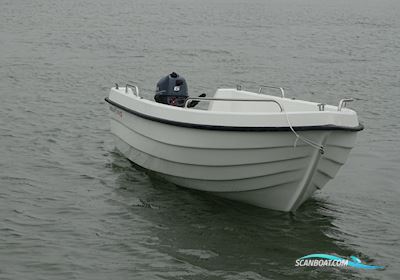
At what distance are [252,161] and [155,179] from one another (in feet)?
7.78

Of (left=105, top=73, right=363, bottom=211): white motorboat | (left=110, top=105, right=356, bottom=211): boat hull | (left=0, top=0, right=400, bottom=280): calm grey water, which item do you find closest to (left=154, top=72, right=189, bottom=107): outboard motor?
(left=105, top=73, right=363, bottom=211): white motorboat

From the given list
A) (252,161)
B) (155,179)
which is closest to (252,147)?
(252,161)

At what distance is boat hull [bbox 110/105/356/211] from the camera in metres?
8.71

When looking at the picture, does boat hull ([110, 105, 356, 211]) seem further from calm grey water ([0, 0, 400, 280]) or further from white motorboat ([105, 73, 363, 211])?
calm grey water ([0, 0, 400, 280])

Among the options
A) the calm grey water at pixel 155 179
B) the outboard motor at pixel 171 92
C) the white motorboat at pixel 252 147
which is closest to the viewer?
the calm grey water at pixel 155 179

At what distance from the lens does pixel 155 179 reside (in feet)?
35.7

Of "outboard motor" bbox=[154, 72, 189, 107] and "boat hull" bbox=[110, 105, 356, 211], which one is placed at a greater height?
"outboard motor" bbox=[154, 72, 189, 107]

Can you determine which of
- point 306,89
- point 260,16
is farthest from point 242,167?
point 260,16

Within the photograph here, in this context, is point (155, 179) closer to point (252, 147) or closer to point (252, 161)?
point (252, 161)

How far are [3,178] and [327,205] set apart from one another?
187 inches

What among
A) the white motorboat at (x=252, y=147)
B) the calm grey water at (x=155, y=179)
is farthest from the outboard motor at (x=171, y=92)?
the calm grey water at (x=155, y=179)

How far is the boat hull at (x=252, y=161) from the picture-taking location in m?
8.71

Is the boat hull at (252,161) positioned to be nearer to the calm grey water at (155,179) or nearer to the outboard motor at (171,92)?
the calm grey water at (155,179)

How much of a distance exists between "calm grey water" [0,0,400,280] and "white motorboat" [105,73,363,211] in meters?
0.35
